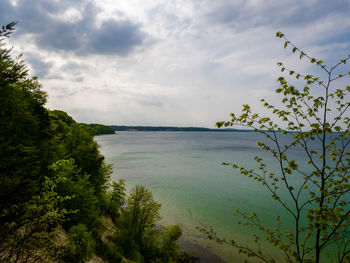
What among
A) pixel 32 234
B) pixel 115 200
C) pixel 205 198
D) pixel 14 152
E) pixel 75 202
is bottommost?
pixel 205 198

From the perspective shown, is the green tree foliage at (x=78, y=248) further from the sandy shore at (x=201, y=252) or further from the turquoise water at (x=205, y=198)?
the turquoise water at (x=205, y=198)

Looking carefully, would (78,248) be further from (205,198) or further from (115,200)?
(205,198)

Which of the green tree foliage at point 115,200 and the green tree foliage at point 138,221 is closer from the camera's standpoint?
the green tree foliage at point 138,221

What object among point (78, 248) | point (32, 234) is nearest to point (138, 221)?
point (78, 248)

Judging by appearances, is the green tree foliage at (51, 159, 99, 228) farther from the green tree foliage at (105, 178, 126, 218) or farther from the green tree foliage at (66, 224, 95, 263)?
the green tree foliage at (105, 178, 126, 218)

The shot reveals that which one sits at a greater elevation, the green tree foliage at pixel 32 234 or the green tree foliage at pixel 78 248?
the green tree foliage at pixel 32 234

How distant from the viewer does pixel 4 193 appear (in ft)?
22.7

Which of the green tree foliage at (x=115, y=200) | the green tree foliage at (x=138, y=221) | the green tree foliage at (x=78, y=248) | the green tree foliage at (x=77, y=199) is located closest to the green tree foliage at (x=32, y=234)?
the green tree foliage at (x=78, y=248)

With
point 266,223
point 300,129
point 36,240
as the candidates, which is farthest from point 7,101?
point 266,223

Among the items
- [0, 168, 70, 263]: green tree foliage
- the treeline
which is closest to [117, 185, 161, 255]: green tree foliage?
the treeline

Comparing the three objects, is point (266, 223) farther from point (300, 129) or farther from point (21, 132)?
point (21, 132)

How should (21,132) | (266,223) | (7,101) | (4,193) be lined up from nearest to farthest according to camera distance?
(4,193) → (7,101) → (21,132) → (266,223)

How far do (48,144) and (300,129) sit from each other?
2128 centimetres

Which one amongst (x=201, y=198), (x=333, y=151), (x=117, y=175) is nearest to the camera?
(x=333, y=151)
